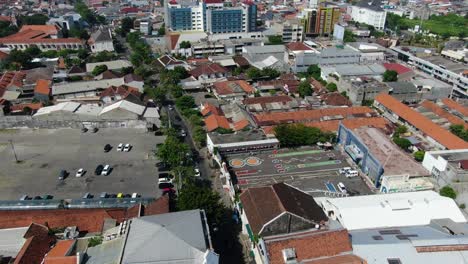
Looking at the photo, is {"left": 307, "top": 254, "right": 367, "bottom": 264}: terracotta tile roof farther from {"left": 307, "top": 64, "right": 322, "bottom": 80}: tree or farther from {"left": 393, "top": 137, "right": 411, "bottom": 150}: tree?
{"left": 307, "top": 64, "right": 322, "bottom": 80}: tree

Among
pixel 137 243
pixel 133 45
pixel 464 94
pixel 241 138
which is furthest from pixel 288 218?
pixel 133 45

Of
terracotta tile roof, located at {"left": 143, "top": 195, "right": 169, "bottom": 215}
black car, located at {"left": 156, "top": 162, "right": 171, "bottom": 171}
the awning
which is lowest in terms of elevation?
black car, located at {"left": 156, "top": 162, "right": 171, "bottom": 171}

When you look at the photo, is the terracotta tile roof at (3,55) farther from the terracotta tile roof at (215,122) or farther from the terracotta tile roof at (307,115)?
the terracotta tile roof at (307,115)

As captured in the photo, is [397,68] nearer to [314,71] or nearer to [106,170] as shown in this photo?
[314,71]

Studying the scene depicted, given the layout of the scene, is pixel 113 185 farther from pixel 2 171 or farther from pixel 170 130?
pixel 2 171

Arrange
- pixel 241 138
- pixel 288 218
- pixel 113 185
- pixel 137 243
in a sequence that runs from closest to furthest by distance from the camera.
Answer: pixel 137 243
pixel 288 218
pixel 113 185
pixel 241 138

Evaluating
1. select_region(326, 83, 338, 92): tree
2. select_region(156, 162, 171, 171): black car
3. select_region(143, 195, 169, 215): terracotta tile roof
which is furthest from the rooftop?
select_region(156, 162, 171, 171): black car
